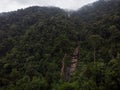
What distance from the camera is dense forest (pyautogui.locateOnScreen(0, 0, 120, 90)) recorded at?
33.2 metres

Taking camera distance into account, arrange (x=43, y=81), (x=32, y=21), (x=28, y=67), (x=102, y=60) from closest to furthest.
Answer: (x=43, y=81) → (x=102, y=60) → (x=28, y=67) → (x=32, y=21)

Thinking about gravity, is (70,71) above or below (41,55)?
below

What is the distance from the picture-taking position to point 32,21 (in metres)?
74.1

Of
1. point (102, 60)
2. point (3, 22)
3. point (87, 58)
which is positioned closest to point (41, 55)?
point (87, 58)

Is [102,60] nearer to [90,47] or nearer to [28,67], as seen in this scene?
[90,47]

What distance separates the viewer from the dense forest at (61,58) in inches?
1305

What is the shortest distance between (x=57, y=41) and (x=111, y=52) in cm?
1425

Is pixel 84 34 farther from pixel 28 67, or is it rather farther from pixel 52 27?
pixel 28 67

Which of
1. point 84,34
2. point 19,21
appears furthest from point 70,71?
point 19,21

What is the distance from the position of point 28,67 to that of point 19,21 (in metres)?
36.3

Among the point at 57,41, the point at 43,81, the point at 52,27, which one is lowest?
the point at 43,81

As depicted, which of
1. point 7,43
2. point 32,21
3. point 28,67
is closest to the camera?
point 28,67

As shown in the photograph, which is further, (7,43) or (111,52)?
(7,43)

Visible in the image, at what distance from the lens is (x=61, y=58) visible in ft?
155
